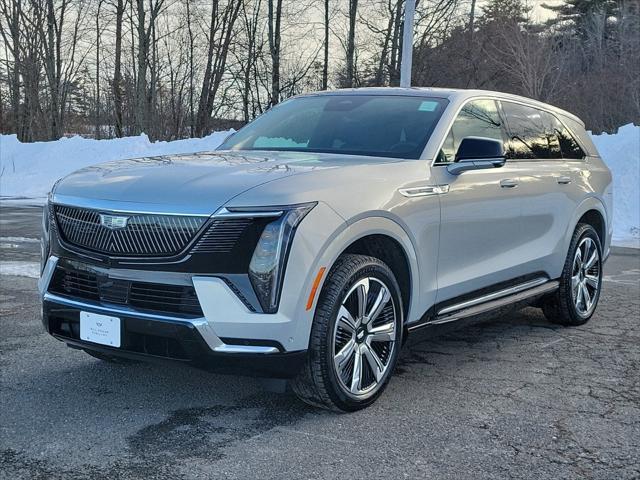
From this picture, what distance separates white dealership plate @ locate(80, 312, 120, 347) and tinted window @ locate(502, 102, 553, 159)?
3.01 m

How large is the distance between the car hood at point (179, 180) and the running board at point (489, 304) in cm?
99

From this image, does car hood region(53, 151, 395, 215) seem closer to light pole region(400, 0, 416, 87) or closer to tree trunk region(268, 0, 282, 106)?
light pole region(400, 0, 416, 87)

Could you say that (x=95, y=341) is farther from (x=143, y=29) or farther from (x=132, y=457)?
(x=143, y=29)

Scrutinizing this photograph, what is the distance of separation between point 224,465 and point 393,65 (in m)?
27.3

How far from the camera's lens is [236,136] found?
17.9ft

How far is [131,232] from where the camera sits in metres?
3.53

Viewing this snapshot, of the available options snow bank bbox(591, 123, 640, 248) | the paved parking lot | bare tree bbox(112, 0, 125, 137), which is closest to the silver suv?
the paved parking lot

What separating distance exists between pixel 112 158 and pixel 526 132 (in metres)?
18.0

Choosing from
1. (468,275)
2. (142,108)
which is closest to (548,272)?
(468,275)

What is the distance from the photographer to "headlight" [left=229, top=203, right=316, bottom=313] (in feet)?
11.1

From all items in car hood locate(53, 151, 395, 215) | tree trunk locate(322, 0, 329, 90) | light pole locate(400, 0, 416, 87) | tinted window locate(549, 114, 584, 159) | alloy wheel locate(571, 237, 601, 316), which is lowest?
alloy wheel locate(571, 237, 601, 316)

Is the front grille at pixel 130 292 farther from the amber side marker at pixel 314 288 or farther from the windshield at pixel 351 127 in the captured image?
the windshield at pixel 351 127

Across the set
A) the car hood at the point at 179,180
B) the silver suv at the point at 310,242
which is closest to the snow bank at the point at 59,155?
the silver suv at the point at 310,242

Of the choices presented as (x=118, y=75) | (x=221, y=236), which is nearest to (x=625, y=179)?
(x=221, y=236)
